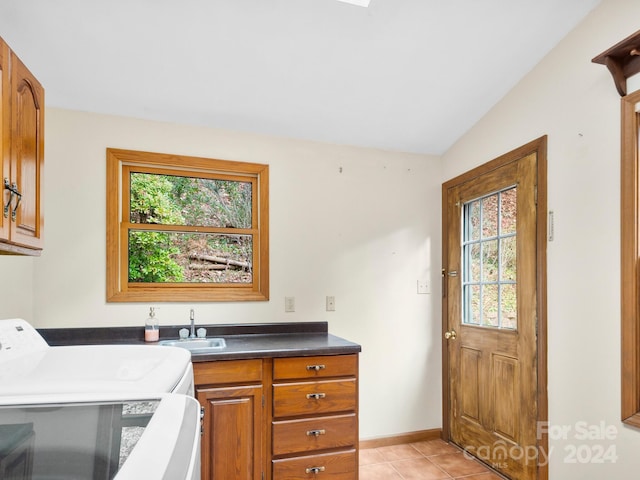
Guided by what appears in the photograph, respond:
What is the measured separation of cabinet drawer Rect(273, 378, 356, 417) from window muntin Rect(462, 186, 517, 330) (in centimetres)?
106

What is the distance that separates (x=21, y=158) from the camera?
1525 millimetres

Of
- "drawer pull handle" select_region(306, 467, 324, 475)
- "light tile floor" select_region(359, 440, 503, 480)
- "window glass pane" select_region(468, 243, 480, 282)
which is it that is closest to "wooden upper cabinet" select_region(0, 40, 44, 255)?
"drawer pull handle" select_region(306, 467, 324, 475)

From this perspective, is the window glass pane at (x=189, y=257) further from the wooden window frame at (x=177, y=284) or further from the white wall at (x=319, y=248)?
the white wall at (x=319, y=248)

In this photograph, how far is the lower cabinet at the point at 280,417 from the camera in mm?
2129

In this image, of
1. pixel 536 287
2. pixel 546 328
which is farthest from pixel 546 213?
pixel 546 328

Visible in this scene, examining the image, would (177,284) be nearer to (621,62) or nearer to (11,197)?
(11,197)

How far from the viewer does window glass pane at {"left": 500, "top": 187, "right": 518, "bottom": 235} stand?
2.60m

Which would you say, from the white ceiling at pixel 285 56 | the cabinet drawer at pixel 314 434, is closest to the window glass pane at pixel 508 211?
the white ceiling at pixel 285 56

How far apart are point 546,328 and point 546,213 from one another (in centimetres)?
63

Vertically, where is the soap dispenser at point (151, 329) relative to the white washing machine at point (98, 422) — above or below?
below

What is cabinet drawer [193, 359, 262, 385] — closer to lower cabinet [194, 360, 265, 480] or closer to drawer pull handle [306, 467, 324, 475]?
lower cabinet [194, 360, 265, 480]

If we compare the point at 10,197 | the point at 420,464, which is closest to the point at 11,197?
the point at 10,197

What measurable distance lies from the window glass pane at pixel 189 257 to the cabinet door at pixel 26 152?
0.97m

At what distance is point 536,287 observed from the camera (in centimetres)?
237
